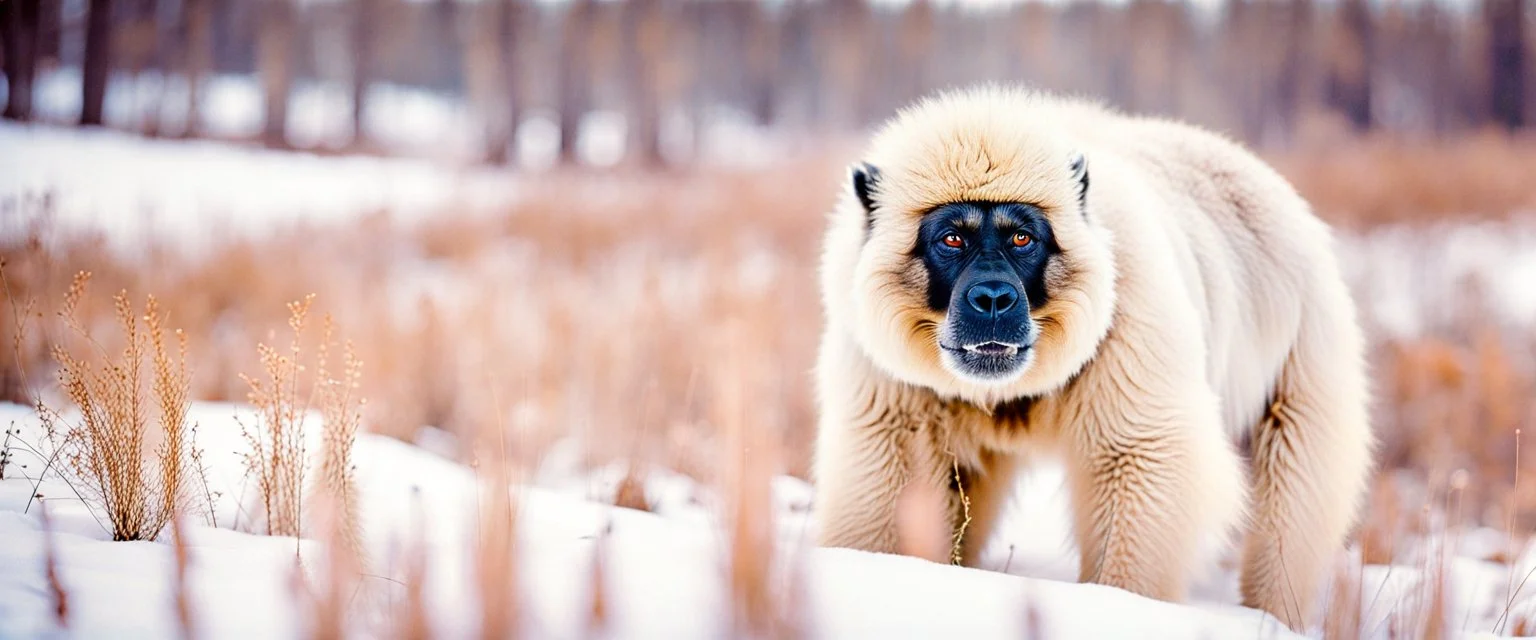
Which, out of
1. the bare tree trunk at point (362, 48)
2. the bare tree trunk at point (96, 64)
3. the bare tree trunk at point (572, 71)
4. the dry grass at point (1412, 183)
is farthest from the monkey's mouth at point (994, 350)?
the bare tree trunk at point (362, 48)

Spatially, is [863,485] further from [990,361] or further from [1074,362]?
[1074,362]

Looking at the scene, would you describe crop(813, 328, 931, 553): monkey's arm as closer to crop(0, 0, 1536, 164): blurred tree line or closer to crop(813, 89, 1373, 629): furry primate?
crop(813, 89, 1373, 629): furry primate

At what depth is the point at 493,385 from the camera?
10.7ft

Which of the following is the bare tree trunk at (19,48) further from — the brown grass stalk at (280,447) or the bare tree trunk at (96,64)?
the brown grass stalk at (280,447)

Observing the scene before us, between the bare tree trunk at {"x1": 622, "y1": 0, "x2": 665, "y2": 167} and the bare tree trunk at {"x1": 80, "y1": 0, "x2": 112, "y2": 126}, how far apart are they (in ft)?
73.8

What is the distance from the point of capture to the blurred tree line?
29094 mm

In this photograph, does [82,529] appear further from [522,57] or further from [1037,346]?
[522,57]

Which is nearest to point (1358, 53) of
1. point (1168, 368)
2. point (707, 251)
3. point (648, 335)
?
point (707, 251)

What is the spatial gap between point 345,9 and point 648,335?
27324 mm

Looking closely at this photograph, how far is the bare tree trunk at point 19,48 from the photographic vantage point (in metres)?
5.36

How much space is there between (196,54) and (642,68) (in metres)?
18.6

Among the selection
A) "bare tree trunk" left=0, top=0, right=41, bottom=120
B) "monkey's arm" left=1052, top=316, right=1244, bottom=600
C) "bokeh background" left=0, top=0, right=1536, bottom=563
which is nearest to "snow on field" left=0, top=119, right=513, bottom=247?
"bokeh background" left=0, top=0, right=1536, bottom=563

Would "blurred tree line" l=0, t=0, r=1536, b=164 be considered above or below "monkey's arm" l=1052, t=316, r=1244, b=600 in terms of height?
above

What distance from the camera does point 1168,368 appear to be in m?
3.15
